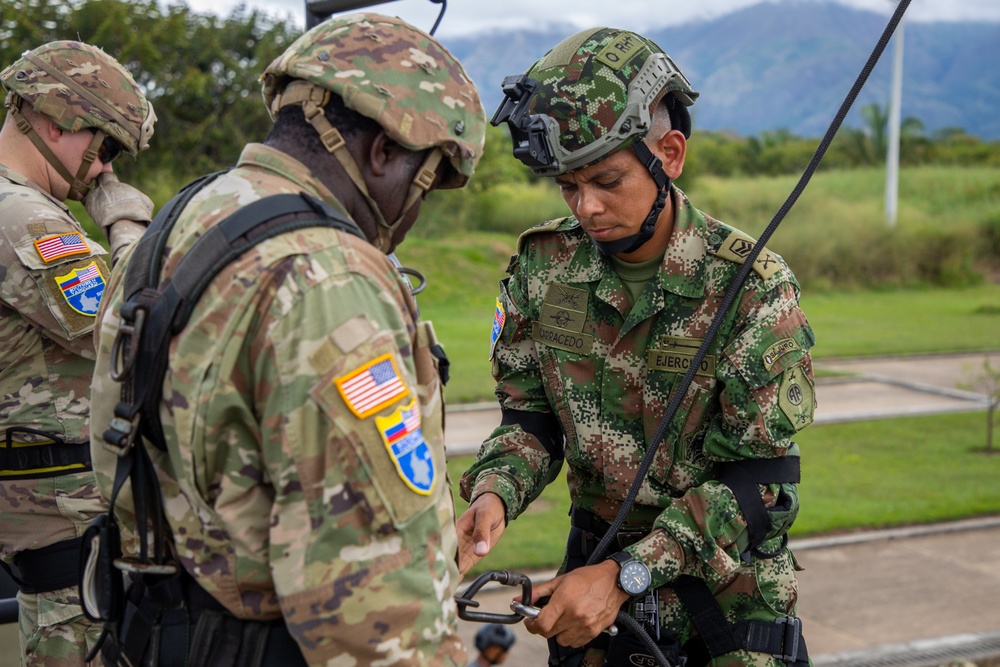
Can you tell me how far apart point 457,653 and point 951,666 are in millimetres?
4141

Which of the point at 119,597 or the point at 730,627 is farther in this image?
the point at 730,627

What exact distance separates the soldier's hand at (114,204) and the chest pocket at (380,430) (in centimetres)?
232

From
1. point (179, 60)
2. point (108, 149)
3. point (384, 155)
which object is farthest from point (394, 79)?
point (179, 60)

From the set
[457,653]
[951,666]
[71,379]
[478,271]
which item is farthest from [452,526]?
[478,271]

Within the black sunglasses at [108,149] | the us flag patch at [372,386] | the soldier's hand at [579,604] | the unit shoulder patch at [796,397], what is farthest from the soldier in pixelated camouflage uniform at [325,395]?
the black sunglasses at [108,149]

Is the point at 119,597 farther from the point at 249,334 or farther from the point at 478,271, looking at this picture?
the point at 478,271

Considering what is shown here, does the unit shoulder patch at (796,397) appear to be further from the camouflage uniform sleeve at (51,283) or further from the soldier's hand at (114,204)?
the soldier's hand at (114,204)

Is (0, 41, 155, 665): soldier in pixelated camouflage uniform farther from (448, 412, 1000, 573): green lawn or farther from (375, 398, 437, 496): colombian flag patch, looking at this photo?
(448, 412, 1000, 573): green lawn

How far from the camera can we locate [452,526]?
1900mm

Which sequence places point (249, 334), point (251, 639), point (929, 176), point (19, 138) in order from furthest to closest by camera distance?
1. point (929, 176)
2. point (19, 138)
3. point (251, 639)
4. point (249, 334)

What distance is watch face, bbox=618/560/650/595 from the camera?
2.56 metres

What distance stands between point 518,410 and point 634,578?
64 cm

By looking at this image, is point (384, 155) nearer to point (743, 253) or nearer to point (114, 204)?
point (743, 253)

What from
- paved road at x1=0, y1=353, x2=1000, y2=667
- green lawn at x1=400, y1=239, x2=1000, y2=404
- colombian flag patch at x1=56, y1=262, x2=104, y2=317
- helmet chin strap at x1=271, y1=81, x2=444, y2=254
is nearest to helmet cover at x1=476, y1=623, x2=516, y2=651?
paved road at x1=0, y1=353, x2=1000, y2=667
